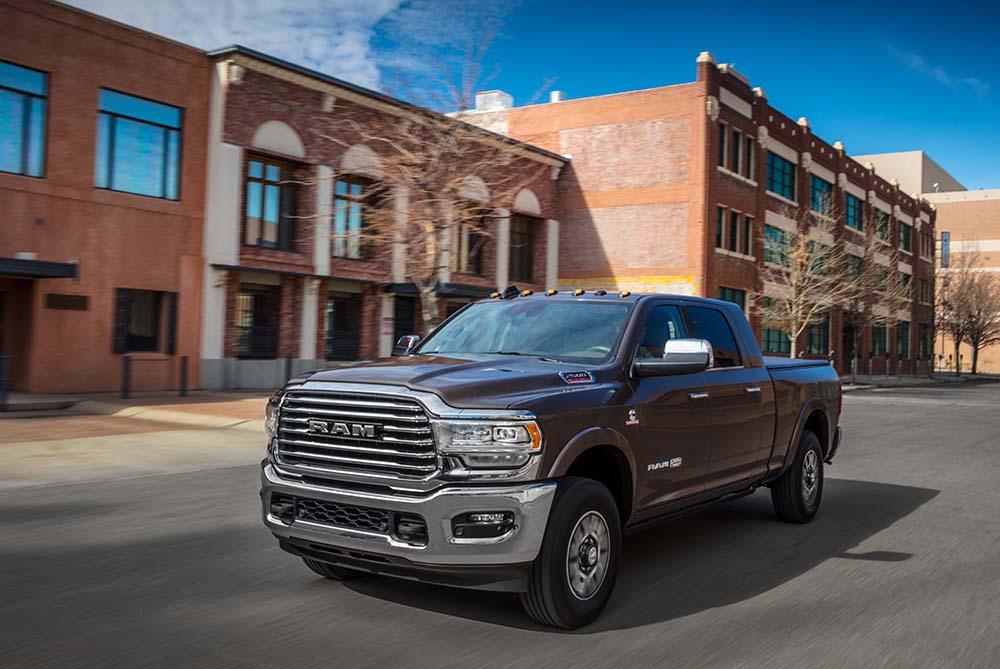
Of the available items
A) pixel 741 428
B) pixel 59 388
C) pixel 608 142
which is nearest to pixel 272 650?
pixel 741 428

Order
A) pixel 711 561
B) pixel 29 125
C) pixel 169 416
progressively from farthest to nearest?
pixel 29 125
pixel 169 416
pixel 711 561

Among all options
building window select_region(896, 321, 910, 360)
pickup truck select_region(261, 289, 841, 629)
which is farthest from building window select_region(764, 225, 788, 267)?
pickup truck select_region(261, 289, 841, 629)

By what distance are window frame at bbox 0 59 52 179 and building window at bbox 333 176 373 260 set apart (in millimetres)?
8267

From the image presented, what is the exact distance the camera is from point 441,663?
13.4 ft

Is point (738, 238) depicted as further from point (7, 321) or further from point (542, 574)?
point (542, 574)

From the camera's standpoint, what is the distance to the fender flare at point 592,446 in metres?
4.45

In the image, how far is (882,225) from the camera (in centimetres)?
5716

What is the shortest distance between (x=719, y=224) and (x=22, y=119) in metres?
26.2

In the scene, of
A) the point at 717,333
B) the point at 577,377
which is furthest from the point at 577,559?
the point at 717,333

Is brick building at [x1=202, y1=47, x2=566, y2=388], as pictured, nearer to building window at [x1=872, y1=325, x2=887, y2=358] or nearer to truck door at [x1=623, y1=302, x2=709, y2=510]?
truck door at [x1=623, y1=302, x2=709, y2=510]

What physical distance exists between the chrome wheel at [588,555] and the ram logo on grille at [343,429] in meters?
1.15

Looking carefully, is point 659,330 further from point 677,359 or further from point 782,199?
point 782,199

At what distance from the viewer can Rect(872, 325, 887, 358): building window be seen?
183 feet

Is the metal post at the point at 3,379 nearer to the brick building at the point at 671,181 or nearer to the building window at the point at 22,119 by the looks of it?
the building window at the point at 22,119
